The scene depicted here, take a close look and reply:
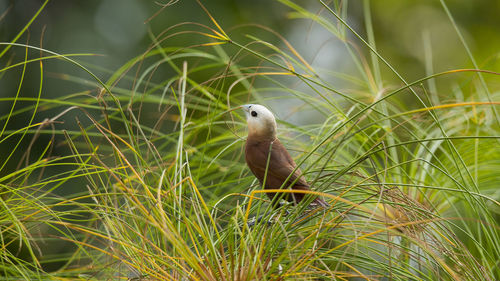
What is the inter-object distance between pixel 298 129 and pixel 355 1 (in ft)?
13.9

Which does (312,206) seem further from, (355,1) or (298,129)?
(355,1)

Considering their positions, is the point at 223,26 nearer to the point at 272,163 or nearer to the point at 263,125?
the point at 263,125

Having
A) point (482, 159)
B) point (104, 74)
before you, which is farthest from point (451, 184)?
point (104, 74)

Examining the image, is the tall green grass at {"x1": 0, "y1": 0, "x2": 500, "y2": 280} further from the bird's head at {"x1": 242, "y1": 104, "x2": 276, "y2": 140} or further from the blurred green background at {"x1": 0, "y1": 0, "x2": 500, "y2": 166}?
the blurred green background at {"x1": 0, "y1": 0, "x2": 500, "y2": 166}

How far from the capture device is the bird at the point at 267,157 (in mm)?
1370

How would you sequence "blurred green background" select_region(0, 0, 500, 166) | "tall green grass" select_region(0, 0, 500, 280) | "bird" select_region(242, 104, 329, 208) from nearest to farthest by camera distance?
"tall green grass" select_region(0, 0, 500, 280), "bird" select_region(242, 104, 329, 208), "blurred green background" select_region(0, 0, 500, 166)

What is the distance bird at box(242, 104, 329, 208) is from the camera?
4.50 feet

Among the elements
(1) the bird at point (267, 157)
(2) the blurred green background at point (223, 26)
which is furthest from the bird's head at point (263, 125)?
(2) the blurred green background at point (223, 26)

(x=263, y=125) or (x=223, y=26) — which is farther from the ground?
(x=223, y=26)

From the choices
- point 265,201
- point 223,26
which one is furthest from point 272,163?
point 223,26

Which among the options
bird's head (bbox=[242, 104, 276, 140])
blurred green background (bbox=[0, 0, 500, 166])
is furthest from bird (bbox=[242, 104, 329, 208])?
blurred green background (bbox=[0, 0, 500, 166])

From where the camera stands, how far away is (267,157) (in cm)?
138

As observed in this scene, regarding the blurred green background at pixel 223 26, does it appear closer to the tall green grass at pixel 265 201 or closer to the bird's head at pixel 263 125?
the tall green grass at pixel 265 201

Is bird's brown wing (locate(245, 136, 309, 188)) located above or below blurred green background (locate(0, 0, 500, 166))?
below
